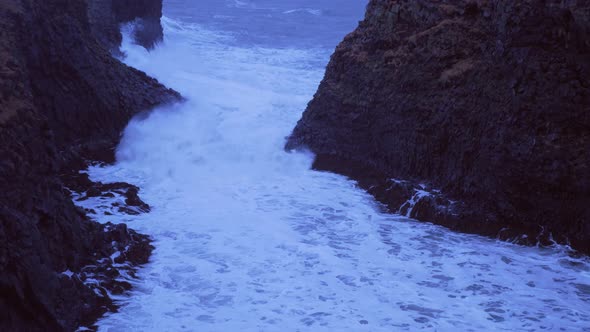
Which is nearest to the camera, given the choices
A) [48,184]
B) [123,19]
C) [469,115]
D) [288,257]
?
[48,184]

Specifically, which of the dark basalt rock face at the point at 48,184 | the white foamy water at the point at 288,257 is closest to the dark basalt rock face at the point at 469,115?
the white foamy water at the point at 288,257

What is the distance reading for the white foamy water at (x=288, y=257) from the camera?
6961 millimetres

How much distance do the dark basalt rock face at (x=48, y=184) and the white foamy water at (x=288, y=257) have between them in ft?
1.45

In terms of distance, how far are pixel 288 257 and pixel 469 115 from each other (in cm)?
366

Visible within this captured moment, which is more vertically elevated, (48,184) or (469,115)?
(469,115)

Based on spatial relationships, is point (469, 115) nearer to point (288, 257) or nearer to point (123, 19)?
point (288, 257)

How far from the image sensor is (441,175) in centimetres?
1019

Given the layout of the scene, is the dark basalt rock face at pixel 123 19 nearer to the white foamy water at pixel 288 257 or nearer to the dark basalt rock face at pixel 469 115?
the white foamy water at pixel 288 257

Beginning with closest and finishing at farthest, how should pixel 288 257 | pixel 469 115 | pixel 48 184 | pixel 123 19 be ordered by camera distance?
1. pixel 48 184
2. pixel 288 257
3. pixel 469 115
4. pixel 123 19

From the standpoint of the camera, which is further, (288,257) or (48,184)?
(288,257)

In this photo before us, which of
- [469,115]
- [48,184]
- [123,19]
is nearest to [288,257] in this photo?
[48,184]

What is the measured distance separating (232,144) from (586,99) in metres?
6.75

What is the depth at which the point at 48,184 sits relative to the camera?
23.3 ft

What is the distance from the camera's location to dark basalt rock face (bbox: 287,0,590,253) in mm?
8750
